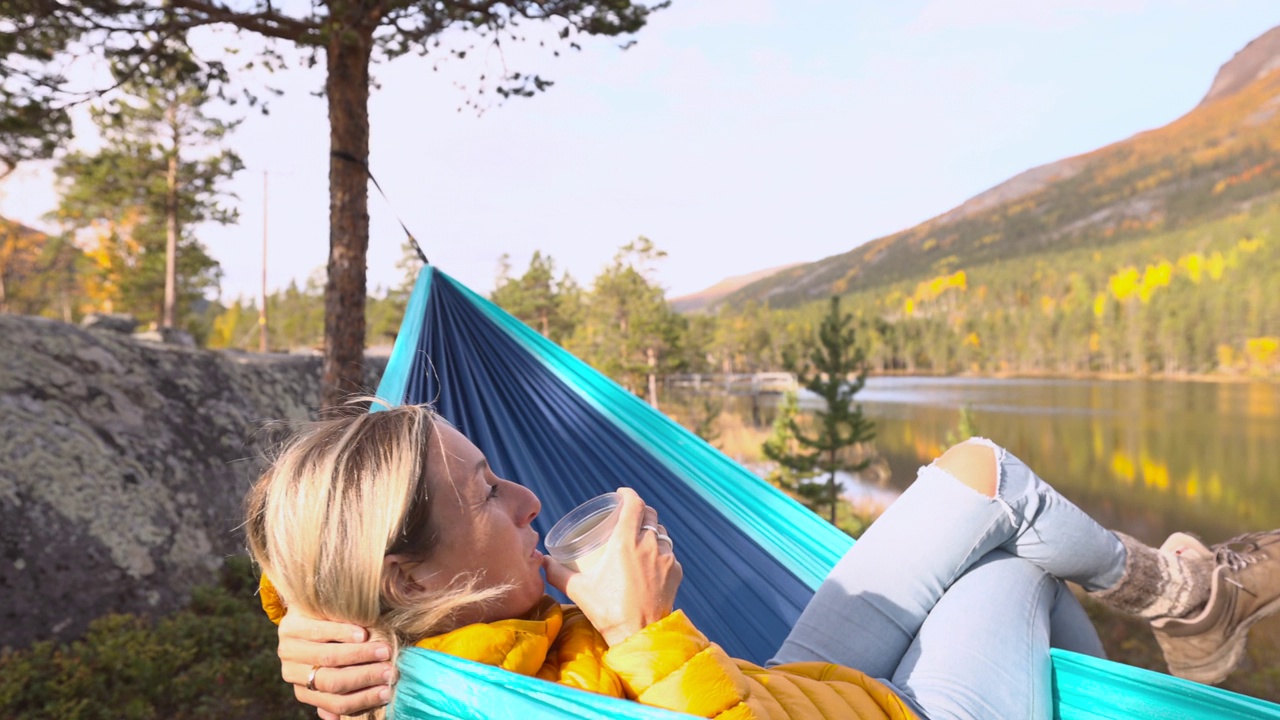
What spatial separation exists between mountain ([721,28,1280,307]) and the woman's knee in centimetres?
7712

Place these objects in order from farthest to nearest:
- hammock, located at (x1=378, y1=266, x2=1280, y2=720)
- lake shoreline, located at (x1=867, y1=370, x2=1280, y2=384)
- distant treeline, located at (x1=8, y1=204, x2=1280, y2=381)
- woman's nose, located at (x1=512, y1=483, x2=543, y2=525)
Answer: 1. lake shoreline, located at (x1=867, y1=370, x2=1280, y2=384)
2. distant treeline, located at (x1=8, y1=204, x2=1280, y2=381)
3. hammock, located at (x1=378, y1=266, x2=1280, y2=720)
4. woman's nose, located at (x1=512, y1=483, x2=543, y2=525)

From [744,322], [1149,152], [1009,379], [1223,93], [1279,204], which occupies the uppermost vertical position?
[1223,93]

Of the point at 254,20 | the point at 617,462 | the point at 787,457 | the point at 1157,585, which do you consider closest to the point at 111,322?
the point at 254,20

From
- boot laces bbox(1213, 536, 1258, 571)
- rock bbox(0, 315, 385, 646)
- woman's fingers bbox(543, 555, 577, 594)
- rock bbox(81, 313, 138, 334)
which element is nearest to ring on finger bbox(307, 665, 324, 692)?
woman's fingers bbox(543, 555, 577, 594)

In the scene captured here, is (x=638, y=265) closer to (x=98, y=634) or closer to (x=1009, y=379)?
(x=98, y=634)

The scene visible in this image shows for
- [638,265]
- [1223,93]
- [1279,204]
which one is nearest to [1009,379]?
[638,265]

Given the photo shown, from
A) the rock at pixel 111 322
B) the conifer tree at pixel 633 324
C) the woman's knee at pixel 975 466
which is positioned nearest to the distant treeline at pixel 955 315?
the conifer tree at pixel 633 324

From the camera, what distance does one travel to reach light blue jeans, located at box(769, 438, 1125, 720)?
2.98ft

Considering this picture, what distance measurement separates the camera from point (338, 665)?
28.1 inches

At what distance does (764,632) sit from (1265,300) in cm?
4932

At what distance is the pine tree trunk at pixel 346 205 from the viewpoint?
108 inches

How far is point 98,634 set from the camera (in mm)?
2689

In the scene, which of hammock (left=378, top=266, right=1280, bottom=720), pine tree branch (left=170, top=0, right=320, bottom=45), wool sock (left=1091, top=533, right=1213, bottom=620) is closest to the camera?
wool sock (left=1091, top=533, right=1213, bottom=620)

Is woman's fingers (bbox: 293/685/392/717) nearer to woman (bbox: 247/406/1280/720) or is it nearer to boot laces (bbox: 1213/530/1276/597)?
woman (bbox: 247/406/1280/720)
